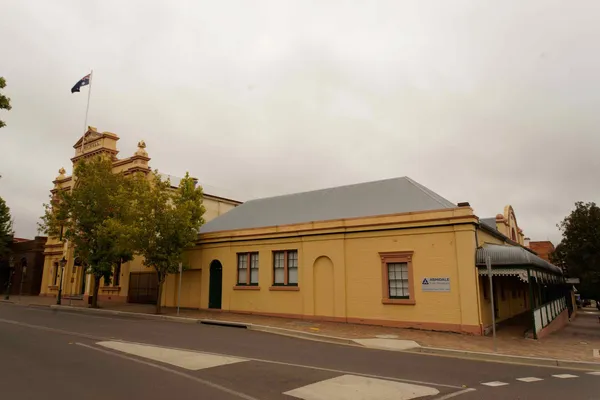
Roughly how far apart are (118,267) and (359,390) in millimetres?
28767

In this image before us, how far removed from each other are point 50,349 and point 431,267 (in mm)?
13613

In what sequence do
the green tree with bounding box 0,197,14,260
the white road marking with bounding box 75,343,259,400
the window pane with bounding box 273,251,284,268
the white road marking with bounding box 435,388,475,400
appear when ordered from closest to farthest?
1. the white road marking with bounding box 75,343,259,400
2. the white road marking with bounding box 435,388,475,400
3. the window pane with bounding box 273,251,284,268
4. the green tree with bounding box 0,197,14,260

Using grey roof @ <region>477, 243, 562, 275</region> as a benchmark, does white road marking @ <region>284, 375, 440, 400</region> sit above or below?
below

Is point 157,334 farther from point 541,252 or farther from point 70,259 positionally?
point 541,252

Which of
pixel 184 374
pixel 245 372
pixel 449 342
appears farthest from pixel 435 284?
pixel 184 374

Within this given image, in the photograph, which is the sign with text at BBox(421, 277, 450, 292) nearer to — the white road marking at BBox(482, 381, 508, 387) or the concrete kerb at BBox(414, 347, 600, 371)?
the concrete kerb at BBox(414, 347, 600, 371)

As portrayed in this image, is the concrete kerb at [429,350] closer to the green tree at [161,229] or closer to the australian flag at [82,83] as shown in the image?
the green tree at [161,229]

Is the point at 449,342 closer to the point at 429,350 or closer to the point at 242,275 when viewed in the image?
the point at 429,350

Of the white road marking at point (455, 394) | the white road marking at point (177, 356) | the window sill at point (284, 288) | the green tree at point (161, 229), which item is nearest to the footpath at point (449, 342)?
the window sill at point (284, 288)

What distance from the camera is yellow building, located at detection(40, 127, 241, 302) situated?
29.8 m

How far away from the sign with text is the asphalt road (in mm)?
5424

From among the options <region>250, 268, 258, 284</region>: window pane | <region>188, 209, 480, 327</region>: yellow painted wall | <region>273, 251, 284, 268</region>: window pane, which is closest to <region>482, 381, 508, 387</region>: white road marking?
<region>188, 209, 480, 327</region>: yellow painted wall

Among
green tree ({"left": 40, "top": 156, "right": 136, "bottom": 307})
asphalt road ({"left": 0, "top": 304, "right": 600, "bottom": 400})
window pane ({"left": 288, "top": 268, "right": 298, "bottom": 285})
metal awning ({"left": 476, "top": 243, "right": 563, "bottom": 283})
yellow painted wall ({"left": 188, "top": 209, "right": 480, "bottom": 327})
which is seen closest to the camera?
asphalt road ({"left": 0, "top": 304, "right": 600, "bottom": 400})

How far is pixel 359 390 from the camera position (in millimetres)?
7328
